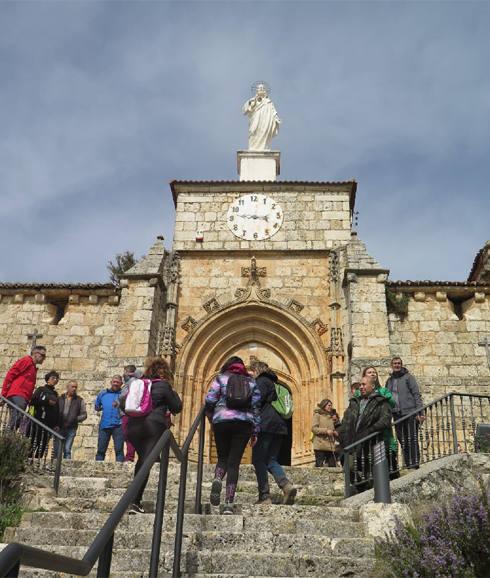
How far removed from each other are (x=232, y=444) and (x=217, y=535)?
1147 millimetres

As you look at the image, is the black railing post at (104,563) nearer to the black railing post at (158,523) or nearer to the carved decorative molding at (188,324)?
the black railing post at (158,523)

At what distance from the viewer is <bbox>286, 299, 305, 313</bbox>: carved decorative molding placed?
13.3 meters

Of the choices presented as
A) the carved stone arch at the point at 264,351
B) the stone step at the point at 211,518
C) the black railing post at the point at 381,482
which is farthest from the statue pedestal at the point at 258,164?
the stone step at the point at 211,518

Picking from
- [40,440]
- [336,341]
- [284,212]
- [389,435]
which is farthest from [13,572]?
[284,212]

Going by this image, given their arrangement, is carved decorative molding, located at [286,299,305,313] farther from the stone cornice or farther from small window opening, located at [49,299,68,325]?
small window opening, located at [49,299,68,325]

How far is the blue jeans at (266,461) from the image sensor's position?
6305 mm

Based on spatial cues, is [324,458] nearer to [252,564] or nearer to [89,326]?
[252,564]

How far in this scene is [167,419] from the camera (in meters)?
6.19

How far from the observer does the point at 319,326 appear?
1304 cm

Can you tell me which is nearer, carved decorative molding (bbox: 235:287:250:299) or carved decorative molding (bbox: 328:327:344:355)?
carved decorative molding (bbox: 328:327:344:355)

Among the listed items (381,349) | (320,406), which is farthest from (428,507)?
(381,349)

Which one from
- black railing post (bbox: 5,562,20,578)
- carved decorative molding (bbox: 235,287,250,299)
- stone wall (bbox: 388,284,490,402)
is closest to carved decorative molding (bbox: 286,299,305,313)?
carved decorative molding (bbox: 235,287,250,299)

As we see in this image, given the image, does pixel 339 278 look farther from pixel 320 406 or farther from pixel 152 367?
pixel 152 367

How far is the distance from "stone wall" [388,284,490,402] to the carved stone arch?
1.73 meters
